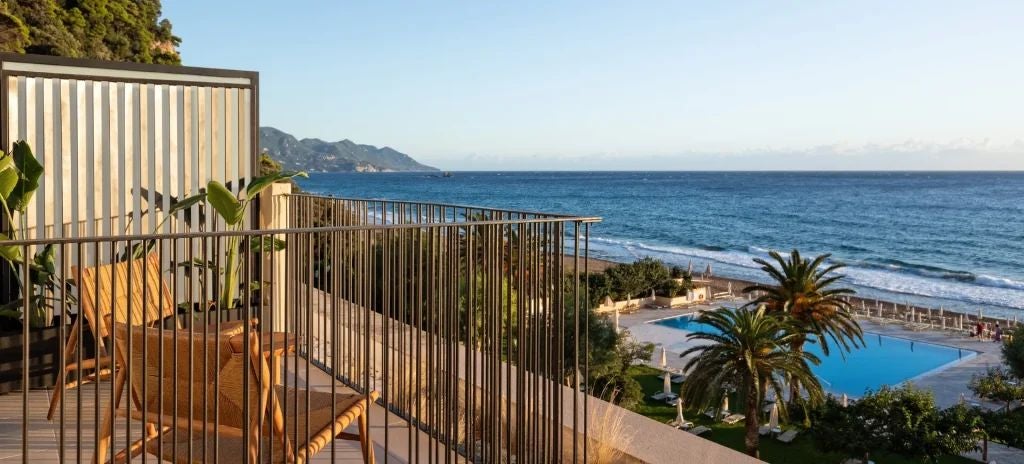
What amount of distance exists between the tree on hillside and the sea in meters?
30.7

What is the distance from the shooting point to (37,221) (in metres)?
4.86

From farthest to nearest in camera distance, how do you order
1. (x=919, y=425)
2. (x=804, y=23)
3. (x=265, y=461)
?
(x=804, y=23) → (x=919, y=425) → (x=265, y=461)

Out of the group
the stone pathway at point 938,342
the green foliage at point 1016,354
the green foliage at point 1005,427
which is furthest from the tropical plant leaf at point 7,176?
the green foliage at point 1016,354

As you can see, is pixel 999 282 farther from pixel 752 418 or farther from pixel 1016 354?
pixel 752 418

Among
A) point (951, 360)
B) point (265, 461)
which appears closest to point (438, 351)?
point (265, 461)

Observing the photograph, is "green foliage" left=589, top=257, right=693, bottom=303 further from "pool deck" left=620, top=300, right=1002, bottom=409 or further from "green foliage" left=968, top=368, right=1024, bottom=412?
"green foliage" left=968, top=368, right=1024, bottom=412

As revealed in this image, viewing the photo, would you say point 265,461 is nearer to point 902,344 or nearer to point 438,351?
point 438,351

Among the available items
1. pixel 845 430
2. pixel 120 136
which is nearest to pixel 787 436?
pixel 845 430

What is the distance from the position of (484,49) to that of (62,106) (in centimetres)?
3480

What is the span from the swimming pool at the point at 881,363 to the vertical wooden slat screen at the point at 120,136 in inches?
1045

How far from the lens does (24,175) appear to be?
4.45 meters

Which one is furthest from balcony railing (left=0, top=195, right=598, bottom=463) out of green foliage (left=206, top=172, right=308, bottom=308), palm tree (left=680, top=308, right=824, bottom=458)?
palm tree (left=680, top=308, right=824, bottom=458)

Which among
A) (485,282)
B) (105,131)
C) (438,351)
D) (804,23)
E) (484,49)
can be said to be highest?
(804,23)

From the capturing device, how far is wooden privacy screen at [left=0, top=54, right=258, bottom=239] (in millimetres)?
4820
